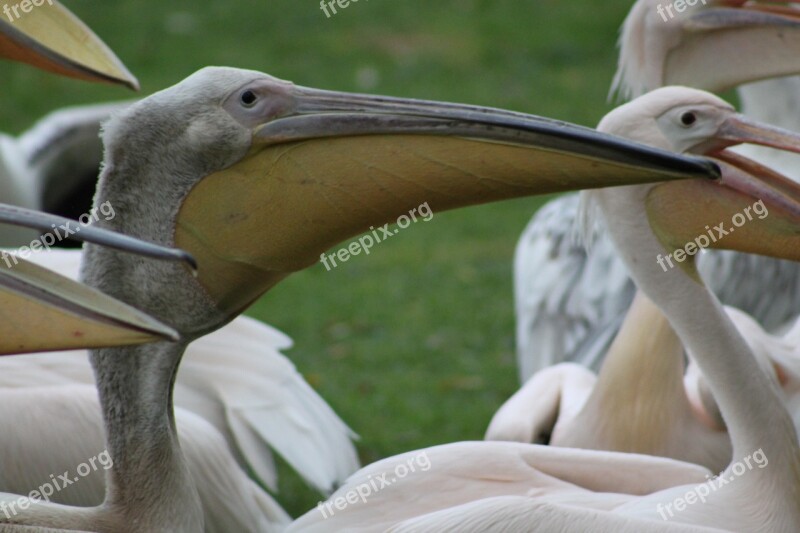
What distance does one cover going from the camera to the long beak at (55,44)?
8.54ft

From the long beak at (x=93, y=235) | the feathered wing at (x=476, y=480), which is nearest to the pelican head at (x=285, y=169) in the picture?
the long beak at (x=93, y=235)

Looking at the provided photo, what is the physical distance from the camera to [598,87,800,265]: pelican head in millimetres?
2512

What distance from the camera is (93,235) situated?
67.4 inches

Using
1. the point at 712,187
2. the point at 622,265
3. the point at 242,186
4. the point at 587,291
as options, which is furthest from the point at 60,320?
the point at 587,291

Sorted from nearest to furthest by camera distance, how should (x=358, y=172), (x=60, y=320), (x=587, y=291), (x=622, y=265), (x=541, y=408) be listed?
(x=60, y=320) < (x=358, y=172) < (x=541, y=408) < (x=622, y=265) < (x=587, y=291)

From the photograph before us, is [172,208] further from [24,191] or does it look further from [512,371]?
[512,371]

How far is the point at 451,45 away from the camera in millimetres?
8703

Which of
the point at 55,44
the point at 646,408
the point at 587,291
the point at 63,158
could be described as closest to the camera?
the point at 55,44

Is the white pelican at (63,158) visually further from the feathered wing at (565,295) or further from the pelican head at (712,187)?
the pelican head at (712,187)

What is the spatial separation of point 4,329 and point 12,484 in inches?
35.9

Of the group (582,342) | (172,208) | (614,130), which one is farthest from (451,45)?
(172,208)

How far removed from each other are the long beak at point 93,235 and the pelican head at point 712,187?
1127 mm

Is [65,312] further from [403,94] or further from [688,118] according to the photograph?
[403,94]

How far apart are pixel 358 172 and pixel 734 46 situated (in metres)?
1.78
